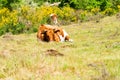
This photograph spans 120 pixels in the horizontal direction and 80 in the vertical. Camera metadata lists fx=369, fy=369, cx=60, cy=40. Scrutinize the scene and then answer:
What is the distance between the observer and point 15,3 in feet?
197

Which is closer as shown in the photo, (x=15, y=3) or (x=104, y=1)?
(x=104, y=1)

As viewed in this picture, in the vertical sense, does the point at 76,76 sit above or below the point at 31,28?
above

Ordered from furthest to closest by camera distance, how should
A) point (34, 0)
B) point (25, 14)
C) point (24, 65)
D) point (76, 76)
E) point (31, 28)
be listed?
point (34, 0) → point (25, 14) → point (31, 28) → point (24, 65) → point (76, 76)

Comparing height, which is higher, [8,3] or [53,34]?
[53,34]

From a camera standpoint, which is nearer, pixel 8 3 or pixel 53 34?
pixel 53 34

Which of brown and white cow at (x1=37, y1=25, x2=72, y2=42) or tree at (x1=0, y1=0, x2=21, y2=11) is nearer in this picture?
brown and white cow at (x1=37, y1=25, x2=72, y2=42)

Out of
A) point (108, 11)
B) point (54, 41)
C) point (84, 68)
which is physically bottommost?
point (108, 11)

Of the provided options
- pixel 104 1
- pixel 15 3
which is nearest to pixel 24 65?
pixel 104 1

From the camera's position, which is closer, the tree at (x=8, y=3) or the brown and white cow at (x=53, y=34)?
the brown and white cow at (x=53, y=34)

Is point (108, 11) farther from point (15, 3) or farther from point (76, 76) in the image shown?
point (76, 76)

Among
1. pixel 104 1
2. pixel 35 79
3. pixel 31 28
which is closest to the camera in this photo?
pixel 35 79

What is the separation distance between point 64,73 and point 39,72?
1.42 ft

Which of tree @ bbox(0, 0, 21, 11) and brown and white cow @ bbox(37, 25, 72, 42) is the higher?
brown and white cow @ bbox(37, 25, 72, 42)

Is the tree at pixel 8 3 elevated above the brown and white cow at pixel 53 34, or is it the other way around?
the brown and white cow at pixel 53 34
